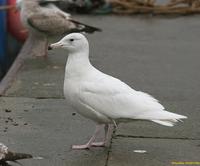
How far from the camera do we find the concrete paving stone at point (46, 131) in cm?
729

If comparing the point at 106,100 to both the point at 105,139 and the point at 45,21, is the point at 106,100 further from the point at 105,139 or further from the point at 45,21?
the point at 45,21

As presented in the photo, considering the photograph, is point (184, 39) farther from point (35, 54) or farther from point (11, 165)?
point (11, 165)

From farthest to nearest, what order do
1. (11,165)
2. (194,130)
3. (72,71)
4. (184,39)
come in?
(184,39) < (194,130) < (72,71) < (11,165)

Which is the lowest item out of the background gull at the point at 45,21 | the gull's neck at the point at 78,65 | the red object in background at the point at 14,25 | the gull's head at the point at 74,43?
the red object in background at the point at 14,25

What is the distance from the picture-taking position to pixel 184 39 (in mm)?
13805

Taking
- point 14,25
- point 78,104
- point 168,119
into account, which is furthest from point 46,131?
point 14,25

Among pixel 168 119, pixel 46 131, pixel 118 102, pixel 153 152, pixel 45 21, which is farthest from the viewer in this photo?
pixel 45 21

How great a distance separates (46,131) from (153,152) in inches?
52.9

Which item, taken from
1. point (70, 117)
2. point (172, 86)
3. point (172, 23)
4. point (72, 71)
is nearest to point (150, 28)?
point (172, 23)

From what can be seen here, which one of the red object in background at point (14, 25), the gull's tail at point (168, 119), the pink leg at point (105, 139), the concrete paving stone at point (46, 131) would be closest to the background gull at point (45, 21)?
the concrete paving stone at point (46, 131)

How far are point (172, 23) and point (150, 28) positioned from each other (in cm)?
75

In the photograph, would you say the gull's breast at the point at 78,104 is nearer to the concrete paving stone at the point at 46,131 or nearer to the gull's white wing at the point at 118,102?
the gull's white wing at the point at 118,102

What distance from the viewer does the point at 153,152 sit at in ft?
24.5

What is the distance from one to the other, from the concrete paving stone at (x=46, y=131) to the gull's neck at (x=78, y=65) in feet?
2.50
